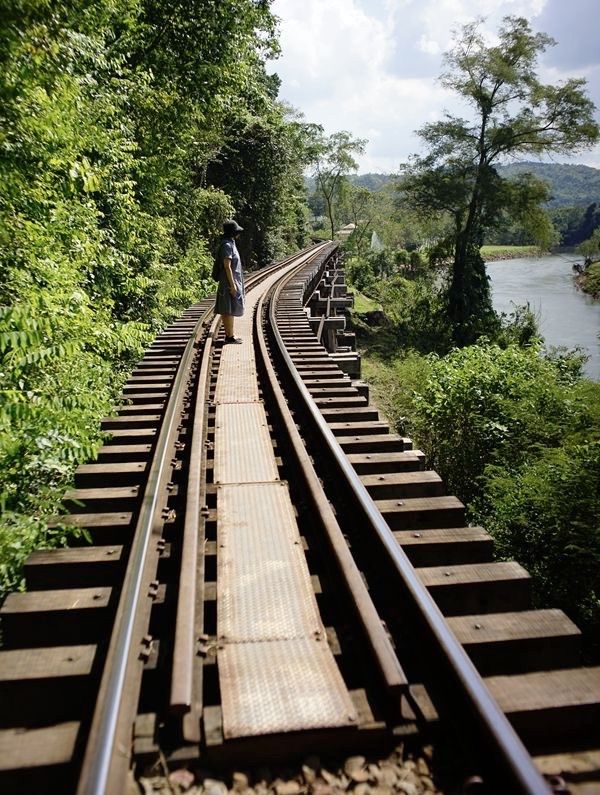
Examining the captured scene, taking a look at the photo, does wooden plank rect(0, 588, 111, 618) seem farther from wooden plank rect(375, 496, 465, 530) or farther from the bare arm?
the bare arm

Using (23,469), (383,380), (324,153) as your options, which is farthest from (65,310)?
(324,153)

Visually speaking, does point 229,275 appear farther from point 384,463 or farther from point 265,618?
point 265,618

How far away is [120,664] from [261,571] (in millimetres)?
913

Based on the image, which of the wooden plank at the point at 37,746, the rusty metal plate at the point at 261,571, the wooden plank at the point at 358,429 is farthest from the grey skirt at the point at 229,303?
the wooden plank at the point at 37,746

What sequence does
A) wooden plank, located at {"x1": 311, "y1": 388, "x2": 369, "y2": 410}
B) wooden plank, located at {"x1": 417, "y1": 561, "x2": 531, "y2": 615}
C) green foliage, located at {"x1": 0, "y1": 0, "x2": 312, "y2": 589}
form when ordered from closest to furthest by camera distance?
1. wooden plank, located at {"x1": 417, "y1": 561, "x2": 531, "y2": 615}
2. green foliage, located at {"x1": 0, "y1": 0, "x2": 312, "y2": 589}
3. wooden plank, located at {"x1": 311, "y1": 388, "x2": 369, "y2": 410}

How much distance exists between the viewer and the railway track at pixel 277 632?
178 cm

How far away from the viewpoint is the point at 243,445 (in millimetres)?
4301

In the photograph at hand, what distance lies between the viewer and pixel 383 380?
54.0ft

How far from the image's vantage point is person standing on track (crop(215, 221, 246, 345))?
284 inches

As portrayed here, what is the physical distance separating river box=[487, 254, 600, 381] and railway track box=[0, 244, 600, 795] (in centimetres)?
1545

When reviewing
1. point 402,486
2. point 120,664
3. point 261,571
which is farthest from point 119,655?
point 402,486

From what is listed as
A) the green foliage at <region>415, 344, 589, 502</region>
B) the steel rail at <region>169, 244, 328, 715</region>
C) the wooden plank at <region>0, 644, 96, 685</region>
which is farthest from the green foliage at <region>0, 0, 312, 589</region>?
the green foliage at <region>415, 344, 589, 502</region>

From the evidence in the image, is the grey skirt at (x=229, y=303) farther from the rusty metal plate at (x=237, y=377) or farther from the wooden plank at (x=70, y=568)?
the wooden plank at (x=70, y=568)

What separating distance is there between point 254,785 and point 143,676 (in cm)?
63
